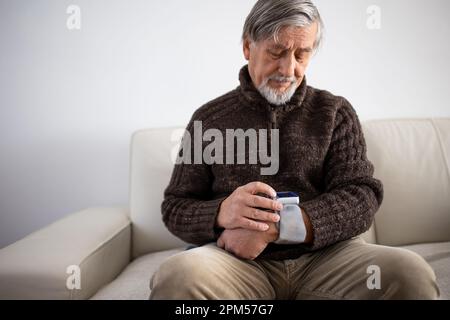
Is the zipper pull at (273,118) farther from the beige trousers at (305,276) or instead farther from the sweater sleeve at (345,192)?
the beige trousers at (305,276)

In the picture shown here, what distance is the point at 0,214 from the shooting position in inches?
64.3

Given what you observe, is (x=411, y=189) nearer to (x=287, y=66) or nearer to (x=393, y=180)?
(x=393, y=180)

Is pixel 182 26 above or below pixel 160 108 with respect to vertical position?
above

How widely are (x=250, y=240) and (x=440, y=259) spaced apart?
0.70 m

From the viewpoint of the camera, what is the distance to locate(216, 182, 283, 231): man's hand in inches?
33.1

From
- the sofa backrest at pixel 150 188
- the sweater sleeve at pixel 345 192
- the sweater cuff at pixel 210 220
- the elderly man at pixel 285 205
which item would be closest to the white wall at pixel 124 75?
the sofa backrest at pixel 150 188

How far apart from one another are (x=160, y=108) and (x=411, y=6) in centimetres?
113

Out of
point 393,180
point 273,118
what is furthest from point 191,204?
point 393,180

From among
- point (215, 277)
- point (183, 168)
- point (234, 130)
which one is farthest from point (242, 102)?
point (215, 277)

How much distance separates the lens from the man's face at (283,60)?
994mm
